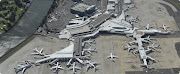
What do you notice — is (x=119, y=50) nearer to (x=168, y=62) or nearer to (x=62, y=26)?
(x=168, y=62)

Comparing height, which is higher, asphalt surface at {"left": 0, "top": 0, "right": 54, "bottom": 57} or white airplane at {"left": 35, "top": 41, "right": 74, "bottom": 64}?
asphalt surface at {"left": 0, "top": 0, "right": 54, "bottom": 57}

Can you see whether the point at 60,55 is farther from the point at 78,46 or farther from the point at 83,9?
the point at 83,9

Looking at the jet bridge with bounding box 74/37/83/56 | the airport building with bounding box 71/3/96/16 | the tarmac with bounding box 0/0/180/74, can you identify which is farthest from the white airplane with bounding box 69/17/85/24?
the jet bridge with bounding box 74/37/83/56

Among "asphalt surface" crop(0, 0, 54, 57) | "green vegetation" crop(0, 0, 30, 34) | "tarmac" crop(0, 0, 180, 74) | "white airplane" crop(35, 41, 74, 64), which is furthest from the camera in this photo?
"green vegetation" crop(0, 0, 30, 34)

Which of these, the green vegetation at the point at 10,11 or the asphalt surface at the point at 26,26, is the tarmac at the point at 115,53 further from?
the green vegetation at the point at 10,11

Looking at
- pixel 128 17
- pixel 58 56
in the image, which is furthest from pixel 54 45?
pixel 128 17

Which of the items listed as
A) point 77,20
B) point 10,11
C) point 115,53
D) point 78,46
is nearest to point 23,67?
point 78,46

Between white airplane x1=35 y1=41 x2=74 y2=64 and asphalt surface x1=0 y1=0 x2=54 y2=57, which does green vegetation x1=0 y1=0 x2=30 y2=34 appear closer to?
asphalt surface x1=0 y1=0 x2=54 y2=57

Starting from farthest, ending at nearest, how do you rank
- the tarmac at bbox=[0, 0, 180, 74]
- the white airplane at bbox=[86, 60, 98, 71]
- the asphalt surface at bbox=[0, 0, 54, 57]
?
the asphalt surface at bbox=[0, 0, 54, 57]
the white airplane at bbox=[86, 60, 98, 71]
the tarmac at bbox=[0, 0, 180, 74]
